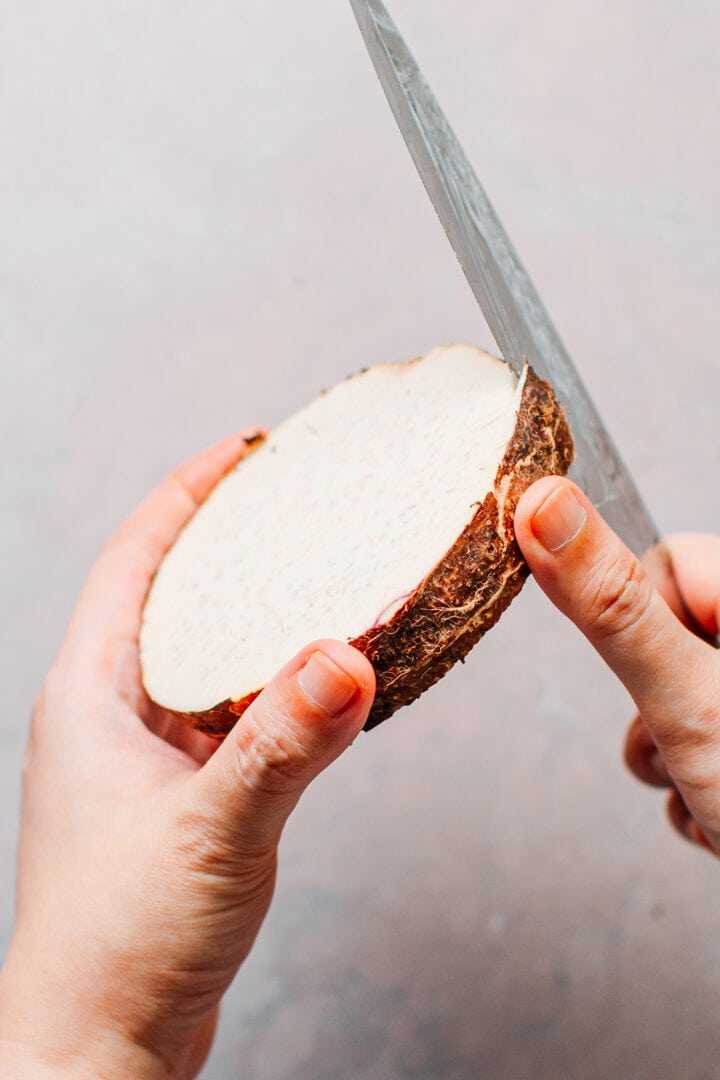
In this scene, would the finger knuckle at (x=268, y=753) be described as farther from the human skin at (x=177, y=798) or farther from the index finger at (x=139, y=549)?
the index finger at (x=139, y=549)

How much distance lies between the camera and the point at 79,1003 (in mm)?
1299

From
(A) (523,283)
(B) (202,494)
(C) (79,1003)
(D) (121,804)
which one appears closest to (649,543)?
(A) (523,283)

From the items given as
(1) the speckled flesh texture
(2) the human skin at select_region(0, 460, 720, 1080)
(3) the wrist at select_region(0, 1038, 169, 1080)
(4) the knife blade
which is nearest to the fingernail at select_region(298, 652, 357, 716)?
(2) the human skin at select_region(0, 460, 720, 1080)

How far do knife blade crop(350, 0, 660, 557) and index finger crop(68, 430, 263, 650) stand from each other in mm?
517

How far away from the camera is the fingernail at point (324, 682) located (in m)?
1.07

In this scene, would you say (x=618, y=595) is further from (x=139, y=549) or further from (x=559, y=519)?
(x=139, y=549)

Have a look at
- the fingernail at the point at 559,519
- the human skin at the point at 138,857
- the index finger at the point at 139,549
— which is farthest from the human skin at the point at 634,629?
the index finger at the point at 139,549

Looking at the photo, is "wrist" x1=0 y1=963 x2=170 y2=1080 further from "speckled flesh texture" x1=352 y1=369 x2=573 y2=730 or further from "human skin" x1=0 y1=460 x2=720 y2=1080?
"speckled flesh texture" x1=352 y1=369 x2=573 y2=730

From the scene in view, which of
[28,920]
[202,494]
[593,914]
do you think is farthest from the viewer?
[593,914]

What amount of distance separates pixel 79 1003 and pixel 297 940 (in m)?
0.79

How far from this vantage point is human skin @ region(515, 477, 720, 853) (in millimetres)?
1128

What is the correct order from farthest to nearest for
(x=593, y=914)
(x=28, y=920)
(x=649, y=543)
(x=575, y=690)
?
1. (x=575, y=690)
2. (x=593, y=914)
3. (x=649, y=543)
4. (x=28, y=920)

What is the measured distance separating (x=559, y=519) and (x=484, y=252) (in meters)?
0.36

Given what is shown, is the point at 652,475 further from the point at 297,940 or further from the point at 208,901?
the point at 208,901
